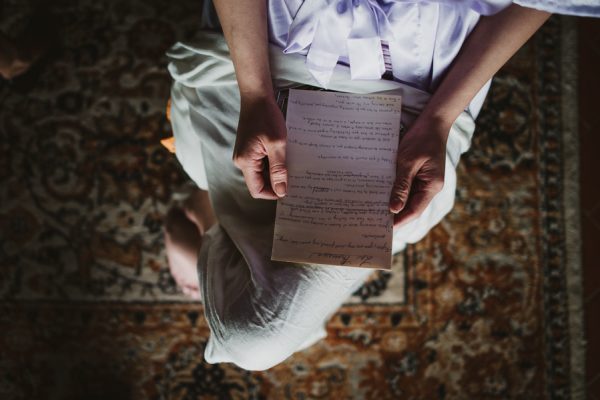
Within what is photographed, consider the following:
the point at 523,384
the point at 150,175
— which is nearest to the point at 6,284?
the point at 150,175

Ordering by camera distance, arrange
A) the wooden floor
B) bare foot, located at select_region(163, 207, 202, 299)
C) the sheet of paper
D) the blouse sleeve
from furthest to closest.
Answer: the wooden floor < bare foot, located at select_region(163, 207, 202, 299) < the sheet of paper < the blouse sleeve

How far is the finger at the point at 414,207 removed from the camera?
0.61 metres

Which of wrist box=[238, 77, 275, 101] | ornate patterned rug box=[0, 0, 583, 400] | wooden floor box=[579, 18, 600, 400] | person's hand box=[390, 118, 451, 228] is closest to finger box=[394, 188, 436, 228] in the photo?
person's hand box=[390, 118, 451, 228]

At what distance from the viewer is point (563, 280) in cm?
103

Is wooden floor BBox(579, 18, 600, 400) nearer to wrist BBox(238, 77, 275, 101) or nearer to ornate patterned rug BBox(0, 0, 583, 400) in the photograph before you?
ornate patterned rug BBox(0, 0, 583, 400)

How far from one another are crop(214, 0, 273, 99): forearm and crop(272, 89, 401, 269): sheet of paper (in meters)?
0.05

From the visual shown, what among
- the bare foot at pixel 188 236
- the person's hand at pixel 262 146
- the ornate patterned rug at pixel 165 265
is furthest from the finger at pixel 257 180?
the ornate patterned rug at pixel 165 265

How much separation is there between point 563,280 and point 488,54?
2.21ft

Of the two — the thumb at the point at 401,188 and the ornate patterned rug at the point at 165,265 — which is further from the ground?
the thumb at the point at 401,188

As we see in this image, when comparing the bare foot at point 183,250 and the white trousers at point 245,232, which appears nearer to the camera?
the white trousers at point 245,232

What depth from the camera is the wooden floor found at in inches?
40.7

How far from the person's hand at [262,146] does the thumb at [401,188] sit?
5.6 inches

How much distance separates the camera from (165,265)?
1.00m

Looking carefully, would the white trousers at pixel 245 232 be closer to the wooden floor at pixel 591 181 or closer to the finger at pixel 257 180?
the finger at pixel 257 180
